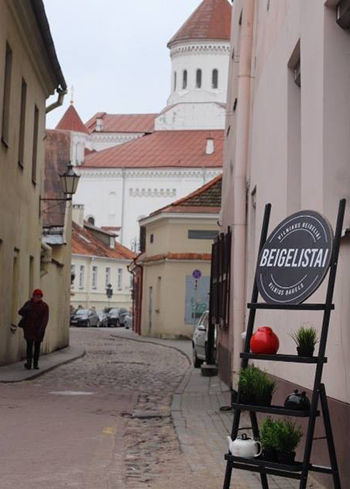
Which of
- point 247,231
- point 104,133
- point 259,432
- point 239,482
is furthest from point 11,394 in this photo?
point 104,133

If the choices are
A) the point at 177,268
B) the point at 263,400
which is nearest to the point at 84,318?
the point at 177,268

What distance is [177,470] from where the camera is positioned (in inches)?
336

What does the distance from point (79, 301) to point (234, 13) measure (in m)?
71.9

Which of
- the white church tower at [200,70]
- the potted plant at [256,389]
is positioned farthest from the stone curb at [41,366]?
the white church tower at [200,70]

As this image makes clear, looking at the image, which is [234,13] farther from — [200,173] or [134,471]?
[200,173]

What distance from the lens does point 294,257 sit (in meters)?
6.23

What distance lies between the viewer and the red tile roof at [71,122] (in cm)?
13875

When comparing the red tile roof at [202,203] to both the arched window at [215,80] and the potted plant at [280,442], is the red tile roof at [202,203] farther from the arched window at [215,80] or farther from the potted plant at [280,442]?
the arched window at [215,80]

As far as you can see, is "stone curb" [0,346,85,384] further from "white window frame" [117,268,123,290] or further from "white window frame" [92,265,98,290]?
"white window frame" [117,268,123,290]

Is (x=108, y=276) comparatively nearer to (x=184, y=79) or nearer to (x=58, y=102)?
(x=184, y=79)

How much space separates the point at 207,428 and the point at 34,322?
357 inches

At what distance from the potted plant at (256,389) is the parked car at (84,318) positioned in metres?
60.2

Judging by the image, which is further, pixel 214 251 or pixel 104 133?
pixel 104 133

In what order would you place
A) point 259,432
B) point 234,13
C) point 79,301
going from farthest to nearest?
1. point 79,301
2. point 234,13
3. point 259,432
